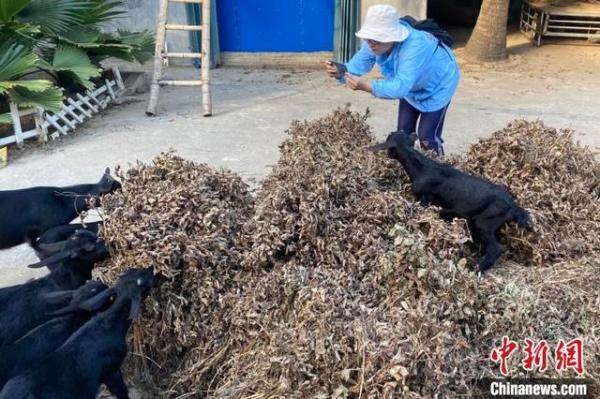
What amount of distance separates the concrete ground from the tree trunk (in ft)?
1.00

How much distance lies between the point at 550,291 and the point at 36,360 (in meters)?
2.90

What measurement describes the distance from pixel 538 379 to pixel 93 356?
2305 mm

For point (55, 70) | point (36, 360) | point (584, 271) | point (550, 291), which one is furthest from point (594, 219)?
point (55, 70)

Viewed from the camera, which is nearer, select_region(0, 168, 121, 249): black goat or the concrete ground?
select_region(0, 168, 121, 249): black goat

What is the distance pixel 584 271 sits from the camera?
371 centimetres

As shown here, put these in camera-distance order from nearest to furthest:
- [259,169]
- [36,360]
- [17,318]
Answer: [36,360] < [17,318] < [259,169]

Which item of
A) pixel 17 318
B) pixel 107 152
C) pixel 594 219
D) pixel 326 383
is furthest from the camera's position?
pixel 107 152

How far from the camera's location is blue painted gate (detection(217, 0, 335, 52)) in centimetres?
1050

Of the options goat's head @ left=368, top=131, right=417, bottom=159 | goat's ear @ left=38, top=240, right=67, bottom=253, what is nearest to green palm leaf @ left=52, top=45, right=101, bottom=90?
goat's ear @ left=38, top=240, right=67, bottom=253

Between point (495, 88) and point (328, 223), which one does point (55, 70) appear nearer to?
point (328, 223)

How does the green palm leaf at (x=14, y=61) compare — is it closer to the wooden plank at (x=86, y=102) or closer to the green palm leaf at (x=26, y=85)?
the green palm leaf at (x=26, y=85)

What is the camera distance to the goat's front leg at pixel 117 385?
3211 mm

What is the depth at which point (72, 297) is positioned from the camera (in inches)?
129

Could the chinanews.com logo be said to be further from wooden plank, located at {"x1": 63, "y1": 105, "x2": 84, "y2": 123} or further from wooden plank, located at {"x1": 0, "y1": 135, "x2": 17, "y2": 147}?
wooden plank, located at {"x1": 63, "y1": 105, "x2": 84, "y2": 123}
